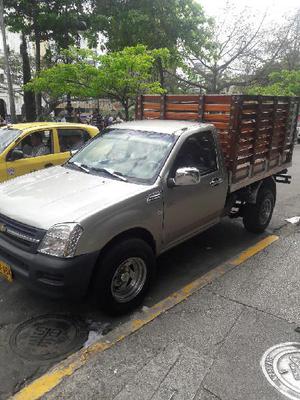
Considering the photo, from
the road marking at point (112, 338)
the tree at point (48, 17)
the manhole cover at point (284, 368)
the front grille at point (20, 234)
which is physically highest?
the tree at point (48, 17)

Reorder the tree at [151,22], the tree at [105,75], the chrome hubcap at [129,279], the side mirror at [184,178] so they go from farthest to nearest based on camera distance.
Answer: the tree at [151,22]
the tree at [105,75]
the side mirror at [184,178]
the chrome hubcap at [129,279]

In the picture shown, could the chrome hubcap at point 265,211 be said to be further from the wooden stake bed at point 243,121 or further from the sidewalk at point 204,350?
the sidewalk at point 204,350

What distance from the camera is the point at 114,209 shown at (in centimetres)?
338

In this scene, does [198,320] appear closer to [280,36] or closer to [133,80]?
[133,80]

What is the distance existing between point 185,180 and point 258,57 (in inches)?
887

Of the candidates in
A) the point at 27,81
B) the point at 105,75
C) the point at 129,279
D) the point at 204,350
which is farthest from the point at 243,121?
the point at 27,81

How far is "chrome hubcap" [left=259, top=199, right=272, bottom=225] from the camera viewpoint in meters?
5.90

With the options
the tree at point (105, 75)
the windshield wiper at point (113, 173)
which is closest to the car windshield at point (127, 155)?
the windshield wiper at point (113, 173)

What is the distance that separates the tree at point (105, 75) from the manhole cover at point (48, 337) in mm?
8311

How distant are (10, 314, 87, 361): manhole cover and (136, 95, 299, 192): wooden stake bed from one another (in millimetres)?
2735

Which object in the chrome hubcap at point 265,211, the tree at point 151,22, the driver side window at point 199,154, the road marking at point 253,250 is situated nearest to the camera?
the driver side window at point 199,154

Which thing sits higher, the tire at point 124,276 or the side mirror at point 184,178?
the side mirror at point 184,178

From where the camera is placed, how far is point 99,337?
3.35m

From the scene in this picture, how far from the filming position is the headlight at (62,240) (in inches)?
121
